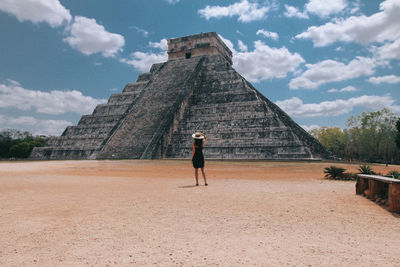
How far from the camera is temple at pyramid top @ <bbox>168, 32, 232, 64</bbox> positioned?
2920 cm

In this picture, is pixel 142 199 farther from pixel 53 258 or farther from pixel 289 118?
pixel 289 118

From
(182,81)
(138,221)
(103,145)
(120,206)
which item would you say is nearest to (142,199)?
(120,206)

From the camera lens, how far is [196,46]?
29.6 metres

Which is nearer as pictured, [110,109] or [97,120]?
[97,120]

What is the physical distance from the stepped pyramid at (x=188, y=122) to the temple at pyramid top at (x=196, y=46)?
0.32ft

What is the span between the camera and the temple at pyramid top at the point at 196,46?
95.8 ft

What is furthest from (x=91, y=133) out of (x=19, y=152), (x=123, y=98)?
(x=19, y=152)

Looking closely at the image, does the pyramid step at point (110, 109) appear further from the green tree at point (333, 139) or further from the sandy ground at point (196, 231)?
the green tree at point (333, 139)

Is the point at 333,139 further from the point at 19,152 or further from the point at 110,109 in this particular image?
the point at 19,152

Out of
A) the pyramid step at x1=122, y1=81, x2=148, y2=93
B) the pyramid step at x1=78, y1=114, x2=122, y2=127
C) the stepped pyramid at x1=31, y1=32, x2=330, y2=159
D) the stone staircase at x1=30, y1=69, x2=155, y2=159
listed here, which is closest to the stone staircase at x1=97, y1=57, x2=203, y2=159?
the stepped pyramid at x1=31, y1=32, x2=330, y2=159

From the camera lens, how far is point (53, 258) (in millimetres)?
2570

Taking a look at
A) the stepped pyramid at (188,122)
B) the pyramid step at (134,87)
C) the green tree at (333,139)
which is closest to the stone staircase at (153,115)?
the stepped pyramid at (188,122)

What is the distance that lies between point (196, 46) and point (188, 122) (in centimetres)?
1079

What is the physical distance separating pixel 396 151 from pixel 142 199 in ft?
131
